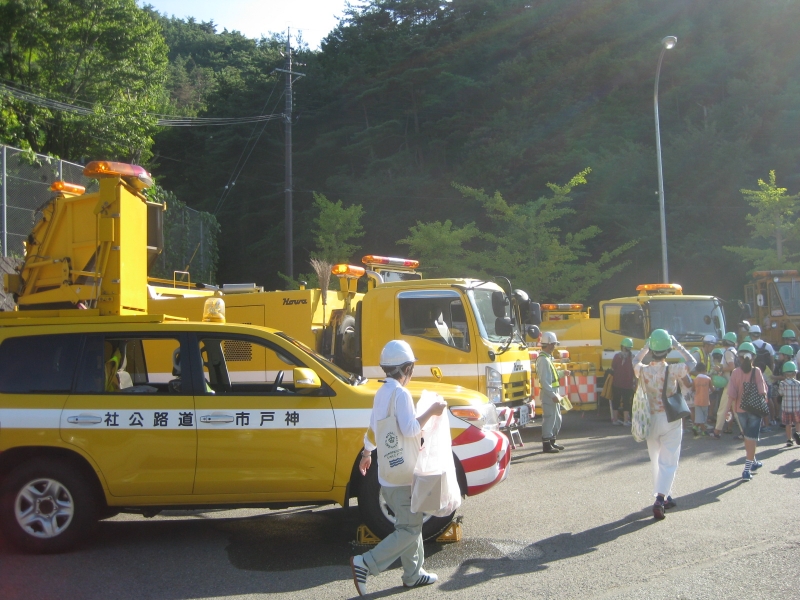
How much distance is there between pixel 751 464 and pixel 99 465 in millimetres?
7248

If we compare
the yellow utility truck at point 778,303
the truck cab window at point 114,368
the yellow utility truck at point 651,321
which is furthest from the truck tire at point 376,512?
the yellow utility truck at point 778,303

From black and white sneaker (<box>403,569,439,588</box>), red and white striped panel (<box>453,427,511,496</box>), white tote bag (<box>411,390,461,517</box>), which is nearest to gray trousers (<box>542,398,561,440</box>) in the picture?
red and white striped panel (<box>453,427,511,496</box>)

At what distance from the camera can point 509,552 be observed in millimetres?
6305

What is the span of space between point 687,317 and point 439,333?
8.82 metres

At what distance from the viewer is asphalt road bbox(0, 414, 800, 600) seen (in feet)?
17.8

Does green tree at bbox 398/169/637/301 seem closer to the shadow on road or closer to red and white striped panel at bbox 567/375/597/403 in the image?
red and white striped panel at bbox 567/375/597/403

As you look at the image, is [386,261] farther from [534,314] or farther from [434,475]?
[434,475]

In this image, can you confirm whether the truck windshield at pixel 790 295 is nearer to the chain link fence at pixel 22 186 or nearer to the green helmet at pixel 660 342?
the chain link fence at pixel 22 186

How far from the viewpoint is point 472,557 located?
20.3ft

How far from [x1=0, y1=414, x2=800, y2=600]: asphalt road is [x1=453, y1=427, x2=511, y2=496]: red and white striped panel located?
0.53m

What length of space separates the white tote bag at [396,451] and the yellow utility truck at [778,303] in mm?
19228

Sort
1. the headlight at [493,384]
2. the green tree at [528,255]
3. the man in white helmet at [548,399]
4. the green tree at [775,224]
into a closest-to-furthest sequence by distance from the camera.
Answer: the headlight at [493,384] < the man in white helmet at [548,399] < the green tree at [528,255] < the green tree at [775,224]

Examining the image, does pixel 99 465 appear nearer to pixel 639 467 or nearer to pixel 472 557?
pixel 472 557

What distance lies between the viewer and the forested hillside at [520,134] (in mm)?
35125
